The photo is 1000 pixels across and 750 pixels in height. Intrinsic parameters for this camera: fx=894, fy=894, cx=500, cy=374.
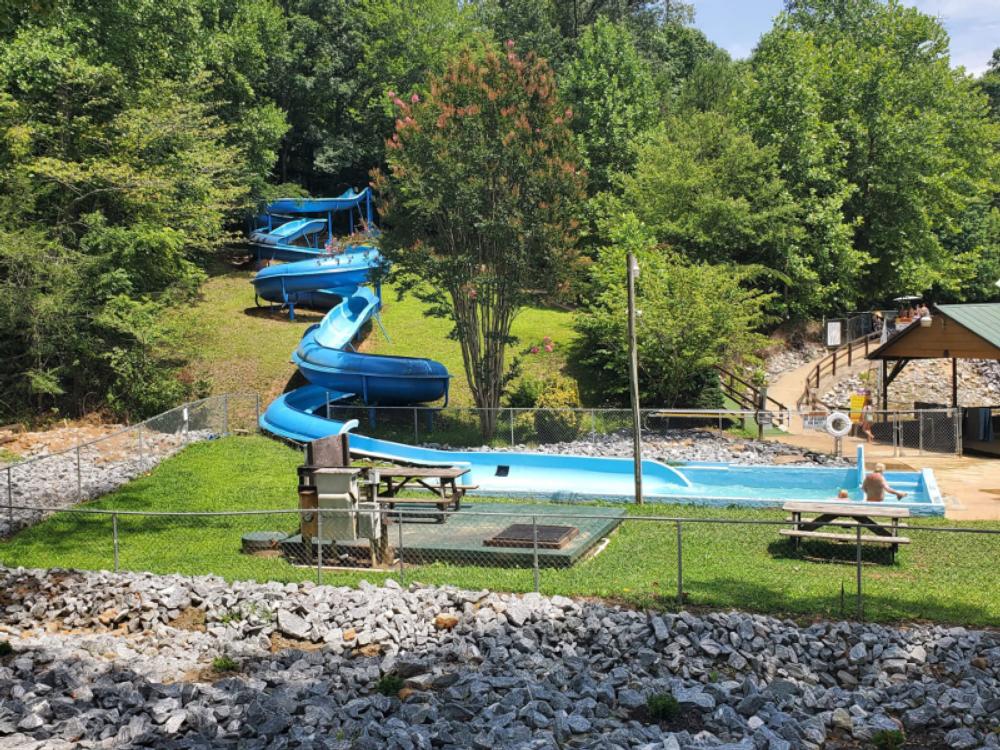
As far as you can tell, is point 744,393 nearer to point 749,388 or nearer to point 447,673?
point 749,388

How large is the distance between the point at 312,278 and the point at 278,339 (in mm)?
3425

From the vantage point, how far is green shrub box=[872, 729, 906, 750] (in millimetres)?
8078

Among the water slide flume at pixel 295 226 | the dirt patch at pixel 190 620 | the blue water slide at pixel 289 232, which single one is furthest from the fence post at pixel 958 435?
the blue water slide at pixel 289 232

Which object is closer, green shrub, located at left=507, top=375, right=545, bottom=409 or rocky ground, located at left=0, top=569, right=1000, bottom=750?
rocky ground, located at left=0, top=569, right=1000, bottom=750

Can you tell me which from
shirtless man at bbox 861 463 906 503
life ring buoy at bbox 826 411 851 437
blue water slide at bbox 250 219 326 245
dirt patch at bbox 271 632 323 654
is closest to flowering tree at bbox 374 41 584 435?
life ring buoy at bbox 826 411 851 437

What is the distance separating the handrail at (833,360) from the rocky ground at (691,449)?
27.1ft

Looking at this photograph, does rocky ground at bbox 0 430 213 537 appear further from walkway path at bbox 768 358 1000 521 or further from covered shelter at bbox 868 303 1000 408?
covered shelter at bbox 868 303 1000 408

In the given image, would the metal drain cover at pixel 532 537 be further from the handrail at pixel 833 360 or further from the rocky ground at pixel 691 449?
the handrail at pixel 833 360

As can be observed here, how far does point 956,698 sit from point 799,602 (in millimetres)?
2760

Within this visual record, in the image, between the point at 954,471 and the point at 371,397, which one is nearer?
the point at 954,471

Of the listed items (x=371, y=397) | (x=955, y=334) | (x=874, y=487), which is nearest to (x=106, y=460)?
(x=371, y=397)

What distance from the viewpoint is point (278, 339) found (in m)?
33.7

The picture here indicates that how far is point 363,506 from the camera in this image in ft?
47.4

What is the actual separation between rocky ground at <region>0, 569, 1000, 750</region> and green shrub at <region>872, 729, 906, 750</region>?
5 centimetres
